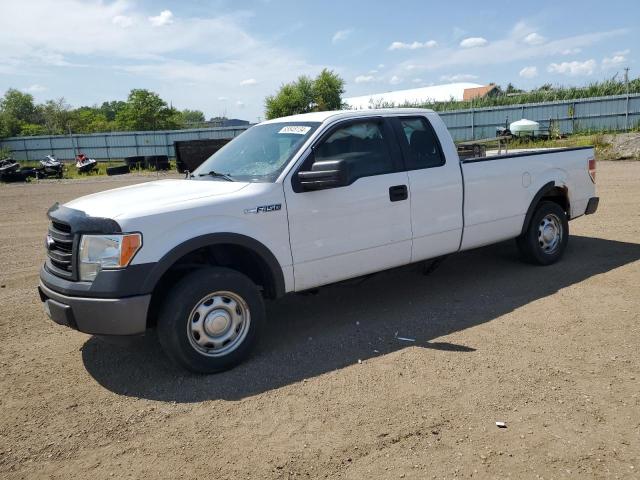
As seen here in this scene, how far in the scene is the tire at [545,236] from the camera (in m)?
6.59

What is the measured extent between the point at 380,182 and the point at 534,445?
2609 mm

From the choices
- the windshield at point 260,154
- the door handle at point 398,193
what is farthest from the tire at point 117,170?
the door handle at point 398,193

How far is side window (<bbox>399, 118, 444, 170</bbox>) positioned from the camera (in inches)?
213

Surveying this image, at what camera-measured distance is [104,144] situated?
44281 mm

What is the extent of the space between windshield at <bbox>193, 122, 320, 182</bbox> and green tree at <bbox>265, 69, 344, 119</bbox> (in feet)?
227

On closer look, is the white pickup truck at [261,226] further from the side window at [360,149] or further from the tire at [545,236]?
the tire at [545,236]

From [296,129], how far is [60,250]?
220 cm

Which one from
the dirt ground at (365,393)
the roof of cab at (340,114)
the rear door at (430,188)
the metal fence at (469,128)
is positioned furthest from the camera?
the metal fence at (469,128)

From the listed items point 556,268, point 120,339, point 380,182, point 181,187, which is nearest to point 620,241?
point 556,268

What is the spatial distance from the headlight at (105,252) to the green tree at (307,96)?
7089 centimetres

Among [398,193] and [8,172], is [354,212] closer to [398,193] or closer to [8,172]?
[398,193]

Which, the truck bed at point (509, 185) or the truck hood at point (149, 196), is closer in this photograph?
the truck hood at point (149, 196)

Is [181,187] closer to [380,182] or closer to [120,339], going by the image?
[120,339]

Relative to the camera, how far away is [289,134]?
502 centimetres
